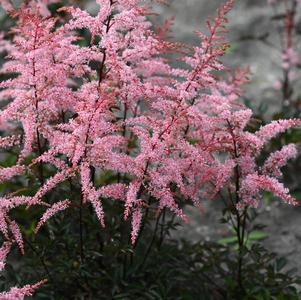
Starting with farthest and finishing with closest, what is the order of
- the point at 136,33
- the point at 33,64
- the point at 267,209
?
1. the point at 267,209
2. the point at 136,33
3. the point at 33,64

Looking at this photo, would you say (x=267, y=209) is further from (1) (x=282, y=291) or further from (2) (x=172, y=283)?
(2) (x=172, y=283)

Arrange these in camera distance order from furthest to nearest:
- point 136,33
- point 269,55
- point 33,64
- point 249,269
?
point 269,55, point 249,269, point 136,33, point 33,64

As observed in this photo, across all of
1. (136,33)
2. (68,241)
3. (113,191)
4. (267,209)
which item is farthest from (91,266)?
(267,209)

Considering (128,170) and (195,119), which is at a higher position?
(195,119)

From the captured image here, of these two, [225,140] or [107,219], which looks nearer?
[225,140]

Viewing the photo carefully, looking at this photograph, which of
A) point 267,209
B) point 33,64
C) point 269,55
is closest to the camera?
point 33,64

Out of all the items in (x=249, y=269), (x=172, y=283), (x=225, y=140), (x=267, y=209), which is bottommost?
(x=172, y=283)

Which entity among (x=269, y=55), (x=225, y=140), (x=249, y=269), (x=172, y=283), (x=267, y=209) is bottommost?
(x=172, y=283)

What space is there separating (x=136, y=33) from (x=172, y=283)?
1.64m

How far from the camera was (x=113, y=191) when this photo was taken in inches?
124

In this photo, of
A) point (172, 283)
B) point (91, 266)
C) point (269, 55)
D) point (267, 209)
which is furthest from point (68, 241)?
point (269, 55)

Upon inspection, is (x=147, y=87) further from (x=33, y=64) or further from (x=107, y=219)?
(x=107, y=219)

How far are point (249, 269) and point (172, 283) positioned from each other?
0.61 m

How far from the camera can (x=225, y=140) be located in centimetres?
318
